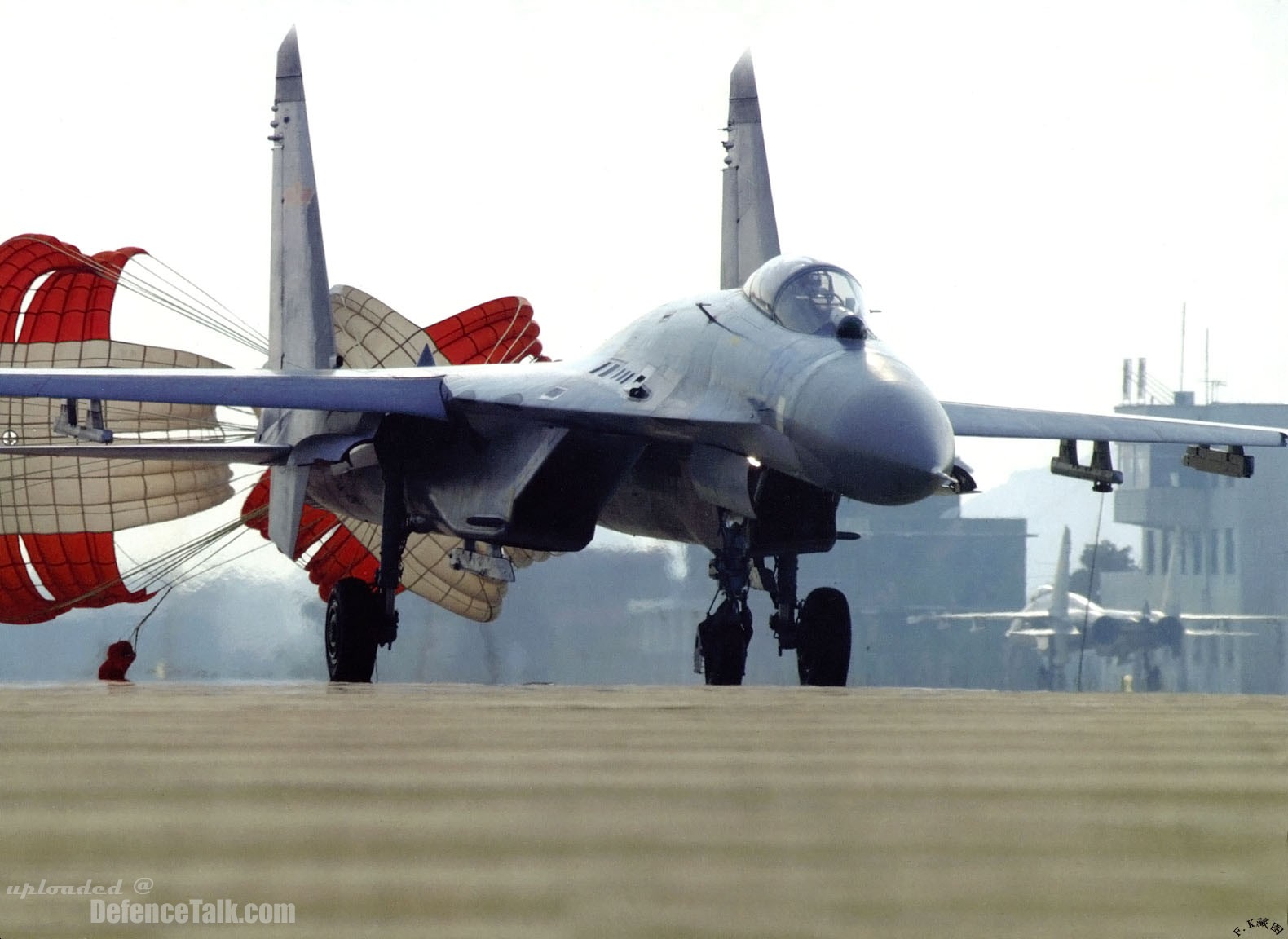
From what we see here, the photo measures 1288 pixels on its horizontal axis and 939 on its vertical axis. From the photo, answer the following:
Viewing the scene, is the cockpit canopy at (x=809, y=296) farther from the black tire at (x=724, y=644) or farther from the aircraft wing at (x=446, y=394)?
the black tire at (x=724, y=644)

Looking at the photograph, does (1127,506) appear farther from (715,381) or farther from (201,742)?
(201,742)

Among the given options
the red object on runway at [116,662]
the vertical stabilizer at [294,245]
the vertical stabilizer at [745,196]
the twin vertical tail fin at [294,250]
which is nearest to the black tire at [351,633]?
the twin vertical tail fin at [294,250]

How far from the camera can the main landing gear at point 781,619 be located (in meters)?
10.8

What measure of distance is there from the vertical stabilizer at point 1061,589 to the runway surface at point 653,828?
142 ft

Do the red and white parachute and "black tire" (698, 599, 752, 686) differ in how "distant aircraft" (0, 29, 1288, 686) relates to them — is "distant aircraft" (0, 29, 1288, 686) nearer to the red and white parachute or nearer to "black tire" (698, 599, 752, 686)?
"black tire" (698, 599, 752, 686)

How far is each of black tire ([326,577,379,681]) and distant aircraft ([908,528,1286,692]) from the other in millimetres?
34696

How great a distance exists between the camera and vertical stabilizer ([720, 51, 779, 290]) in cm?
1650

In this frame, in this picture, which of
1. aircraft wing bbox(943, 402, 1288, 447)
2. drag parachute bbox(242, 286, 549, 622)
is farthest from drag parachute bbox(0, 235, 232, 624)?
aircraft wing bbox(943, 402, 1288, 447)

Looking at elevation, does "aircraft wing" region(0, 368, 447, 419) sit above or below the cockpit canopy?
below

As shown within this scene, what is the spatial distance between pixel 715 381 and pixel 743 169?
640 cm

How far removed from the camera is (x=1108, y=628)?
1981 inches

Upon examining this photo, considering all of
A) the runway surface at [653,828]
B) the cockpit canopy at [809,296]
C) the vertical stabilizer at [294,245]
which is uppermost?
the vertical stabilizer at [294,245]

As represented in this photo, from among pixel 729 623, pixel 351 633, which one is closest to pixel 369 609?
pixel 351 633

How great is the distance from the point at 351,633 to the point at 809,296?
459 centimetres
